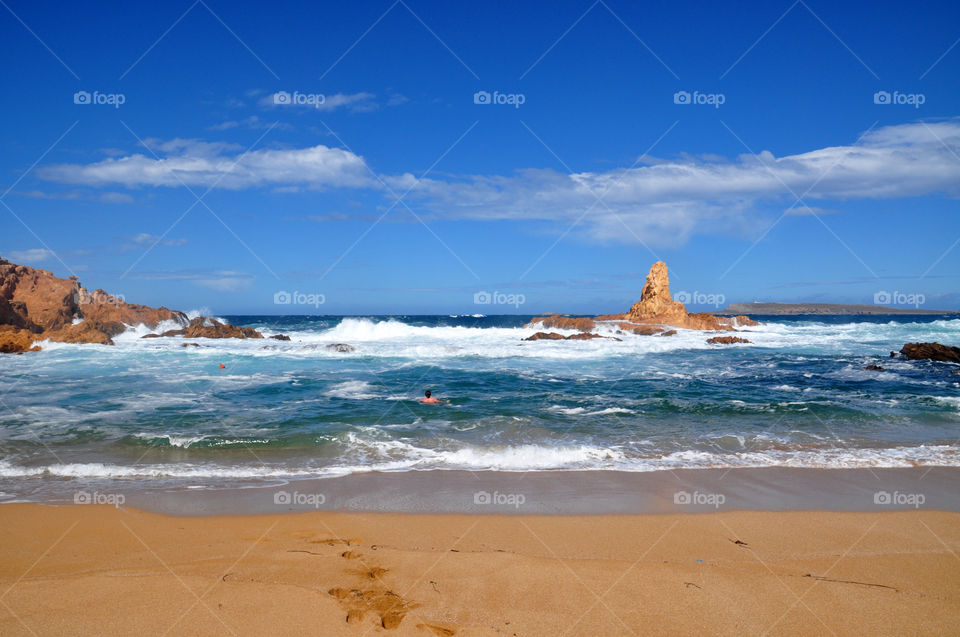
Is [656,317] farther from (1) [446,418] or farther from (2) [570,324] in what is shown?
(1) [446,418]

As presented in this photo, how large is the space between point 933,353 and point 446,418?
73.0ft

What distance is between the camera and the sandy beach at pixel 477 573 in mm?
3900

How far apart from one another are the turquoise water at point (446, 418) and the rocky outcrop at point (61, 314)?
6.22 m

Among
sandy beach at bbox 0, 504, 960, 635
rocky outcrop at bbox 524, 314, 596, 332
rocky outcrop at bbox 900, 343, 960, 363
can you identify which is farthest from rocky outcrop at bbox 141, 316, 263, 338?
rocky outcrop at bbox 900, 343, 960, 363

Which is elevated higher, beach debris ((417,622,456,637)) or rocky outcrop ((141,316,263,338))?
rocky outcrop ((141,316,263,338))

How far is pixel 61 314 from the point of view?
3108 cm

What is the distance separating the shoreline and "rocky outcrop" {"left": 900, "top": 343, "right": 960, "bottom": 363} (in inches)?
713

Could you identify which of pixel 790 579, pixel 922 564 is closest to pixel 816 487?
pixel 922 564

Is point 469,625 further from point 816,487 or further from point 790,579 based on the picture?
point 816,487

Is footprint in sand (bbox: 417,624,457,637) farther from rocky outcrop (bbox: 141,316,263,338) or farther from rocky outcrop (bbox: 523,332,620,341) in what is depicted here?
rocky outcrop (bbox: 141,316,263,338)

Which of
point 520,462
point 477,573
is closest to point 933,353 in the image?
point 520,462

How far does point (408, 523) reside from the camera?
5.87m

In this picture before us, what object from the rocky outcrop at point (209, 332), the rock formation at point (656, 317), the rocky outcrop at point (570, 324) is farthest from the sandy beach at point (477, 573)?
the rock formation at point (656, 317)

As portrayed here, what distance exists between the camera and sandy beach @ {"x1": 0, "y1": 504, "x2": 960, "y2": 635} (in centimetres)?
390
